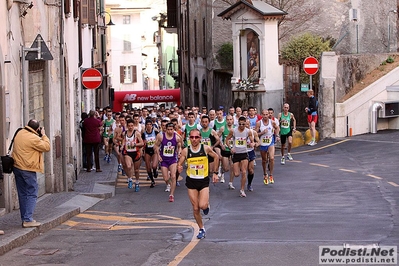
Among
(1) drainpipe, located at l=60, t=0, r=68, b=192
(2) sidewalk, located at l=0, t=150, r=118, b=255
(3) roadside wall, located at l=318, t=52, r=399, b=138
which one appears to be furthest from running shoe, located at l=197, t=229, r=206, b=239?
(3) roadside wall, located at l=318, t=52, r=399, b=138

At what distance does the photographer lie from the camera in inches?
556

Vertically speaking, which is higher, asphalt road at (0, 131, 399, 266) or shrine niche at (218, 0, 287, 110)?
shrine niche at (218, 0, 287, 110)

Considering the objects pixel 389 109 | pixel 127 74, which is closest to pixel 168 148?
pixel 389 109

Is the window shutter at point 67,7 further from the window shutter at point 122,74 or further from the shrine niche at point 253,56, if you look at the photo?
the window shutter at point 122,74

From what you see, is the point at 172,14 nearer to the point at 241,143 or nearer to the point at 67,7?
the point at 67,7

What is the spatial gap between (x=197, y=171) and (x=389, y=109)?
17.5 meters

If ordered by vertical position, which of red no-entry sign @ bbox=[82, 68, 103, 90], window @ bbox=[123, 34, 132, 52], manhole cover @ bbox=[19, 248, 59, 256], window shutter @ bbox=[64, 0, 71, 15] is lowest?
manhole cover @ bbox=[19, 248, 59, 256]

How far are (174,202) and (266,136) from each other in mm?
3592

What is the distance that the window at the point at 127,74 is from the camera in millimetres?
77500

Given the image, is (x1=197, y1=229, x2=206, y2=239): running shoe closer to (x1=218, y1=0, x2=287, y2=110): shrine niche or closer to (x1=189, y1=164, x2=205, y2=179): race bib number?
(x1=189, y1=164, x2=205, y2=179): race bib number

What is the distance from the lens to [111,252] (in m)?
12.5

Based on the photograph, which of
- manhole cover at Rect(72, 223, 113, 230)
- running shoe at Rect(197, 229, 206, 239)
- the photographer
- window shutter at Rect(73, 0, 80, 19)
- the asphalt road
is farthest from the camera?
window shutter at Rect(73, 0, 80, 19)

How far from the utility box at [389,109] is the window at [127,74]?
48.9 m

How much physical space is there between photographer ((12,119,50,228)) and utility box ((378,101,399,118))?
18246 millimetres
